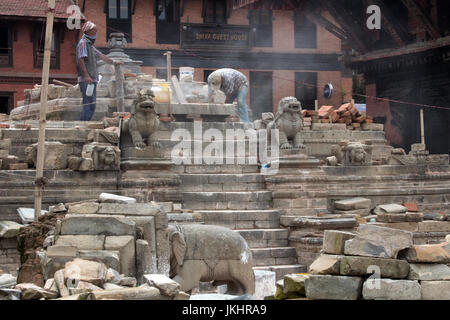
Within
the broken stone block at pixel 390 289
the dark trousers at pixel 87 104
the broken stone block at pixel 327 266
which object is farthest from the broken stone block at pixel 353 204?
the broken stone block at pixel 390 289

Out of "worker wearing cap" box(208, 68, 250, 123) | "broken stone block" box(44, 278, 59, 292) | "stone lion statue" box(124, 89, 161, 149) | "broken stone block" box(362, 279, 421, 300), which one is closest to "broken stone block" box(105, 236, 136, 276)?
"broken stone block" box(44, 278, 59, 292)

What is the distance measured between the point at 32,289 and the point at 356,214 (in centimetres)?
873

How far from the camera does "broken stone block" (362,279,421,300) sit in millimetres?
7914

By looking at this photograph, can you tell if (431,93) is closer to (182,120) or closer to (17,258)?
(182,120)

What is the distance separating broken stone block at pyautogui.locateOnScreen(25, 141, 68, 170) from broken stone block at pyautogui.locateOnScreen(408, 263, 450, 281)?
25.5ft

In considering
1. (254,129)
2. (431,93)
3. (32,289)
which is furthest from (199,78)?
(32,289)

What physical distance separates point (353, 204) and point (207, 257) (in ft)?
20.4

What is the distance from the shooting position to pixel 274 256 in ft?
45.2

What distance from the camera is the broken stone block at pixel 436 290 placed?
805 cm

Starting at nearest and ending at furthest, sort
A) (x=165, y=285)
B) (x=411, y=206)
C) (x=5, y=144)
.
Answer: (x=165, y=285)
(x=5, y=144)
(x=411, y=206)

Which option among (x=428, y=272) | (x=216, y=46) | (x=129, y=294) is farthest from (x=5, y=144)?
(x=216, y=46)

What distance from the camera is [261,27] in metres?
32.0

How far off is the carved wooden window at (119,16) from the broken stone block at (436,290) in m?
23.7

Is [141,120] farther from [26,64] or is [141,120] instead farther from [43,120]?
[26,64]
